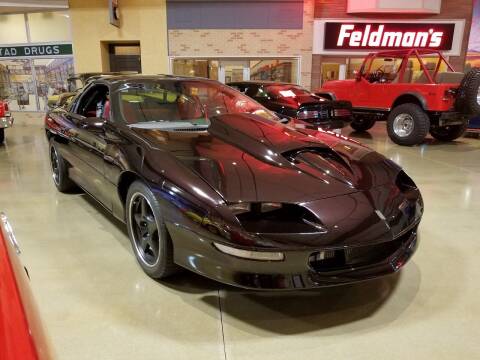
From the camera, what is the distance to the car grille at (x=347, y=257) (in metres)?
2.06

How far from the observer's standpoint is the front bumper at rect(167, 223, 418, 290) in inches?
79.7

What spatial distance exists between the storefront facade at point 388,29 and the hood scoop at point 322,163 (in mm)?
11162

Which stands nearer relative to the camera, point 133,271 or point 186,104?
point 133,271

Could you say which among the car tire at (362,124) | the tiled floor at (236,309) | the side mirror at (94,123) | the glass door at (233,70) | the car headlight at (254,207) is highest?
the glass door at (233,70)

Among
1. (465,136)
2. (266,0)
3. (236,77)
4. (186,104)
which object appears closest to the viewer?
(186,104)

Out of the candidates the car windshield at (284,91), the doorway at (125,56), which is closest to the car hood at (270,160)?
the car windshield at (284,91)

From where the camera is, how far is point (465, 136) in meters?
9.51

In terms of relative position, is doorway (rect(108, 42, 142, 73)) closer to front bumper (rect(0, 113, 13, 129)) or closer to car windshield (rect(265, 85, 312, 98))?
front bumper (rect(0, 113, 13, 129))

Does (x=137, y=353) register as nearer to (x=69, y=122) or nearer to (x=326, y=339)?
(x=326, y=339)

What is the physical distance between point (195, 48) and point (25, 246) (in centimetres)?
1088

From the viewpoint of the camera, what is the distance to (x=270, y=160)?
249cm

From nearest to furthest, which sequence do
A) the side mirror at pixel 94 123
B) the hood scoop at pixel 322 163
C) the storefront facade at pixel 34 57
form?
the hood scoop at pixel 322 163
the side mirror at pixel 94 123
the storefront facade at pixel 34 57

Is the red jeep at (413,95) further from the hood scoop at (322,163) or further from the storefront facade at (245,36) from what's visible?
the hood scoop at (322,163)

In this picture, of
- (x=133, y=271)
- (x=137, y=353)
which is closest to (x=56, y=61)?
(x=133, y=271)
